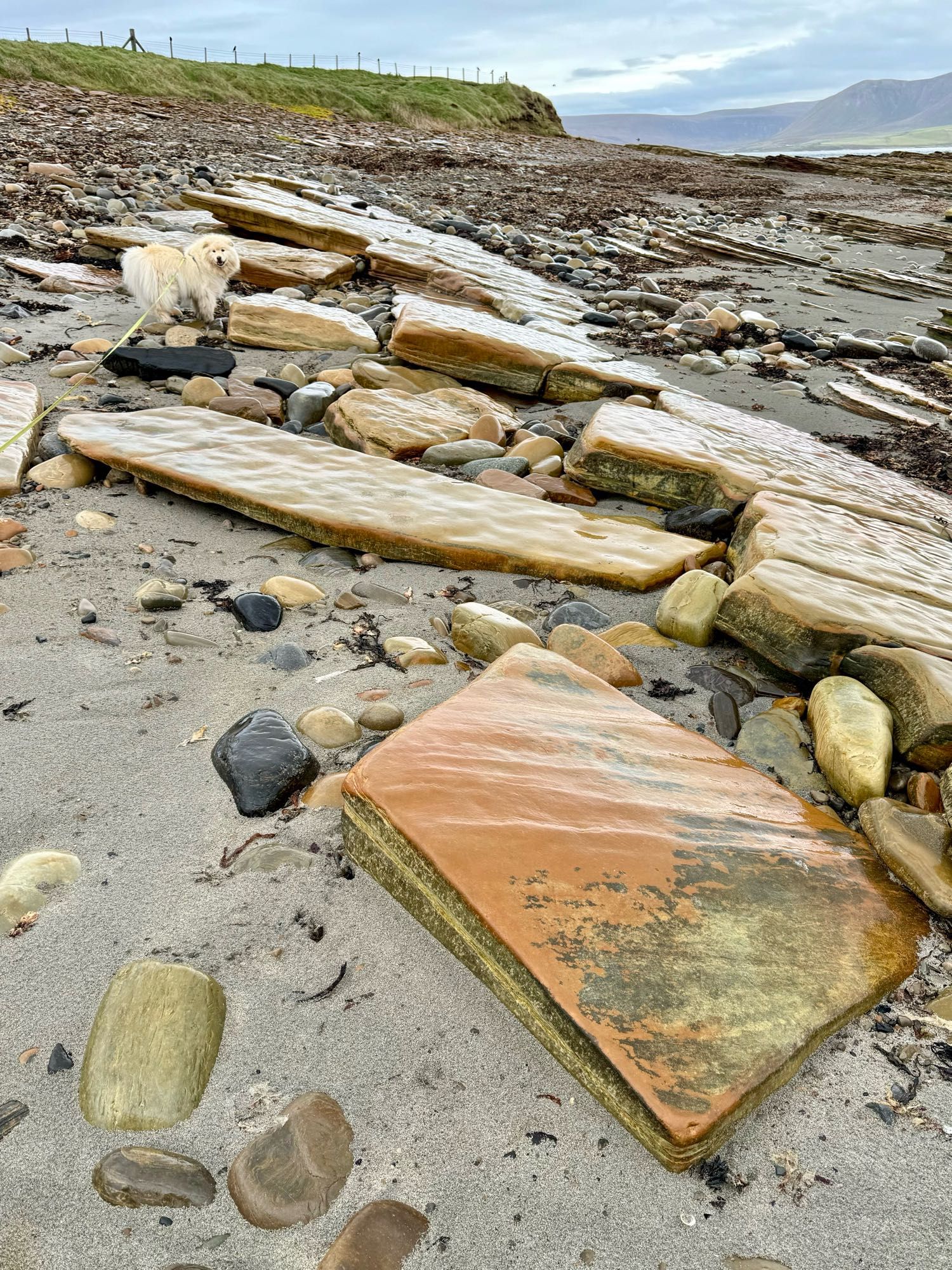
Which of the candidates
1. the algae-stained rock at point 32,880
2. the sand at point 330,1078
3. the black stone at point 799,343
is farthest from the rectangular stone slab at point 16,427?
the black stone at point 799,343

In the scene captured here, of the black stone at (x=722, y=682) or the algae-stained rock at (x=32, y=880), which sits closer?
the algae-stained rock at (x=32, y=880)

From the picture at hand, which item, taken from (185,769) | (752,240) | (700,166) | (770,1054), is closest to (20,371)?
(185,769)

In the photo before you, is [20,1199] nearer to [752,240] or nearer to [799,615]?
[799,615]

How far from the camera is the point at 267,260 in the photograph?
5.57m

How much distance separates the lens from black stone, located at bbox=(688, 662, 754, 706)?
1.91m

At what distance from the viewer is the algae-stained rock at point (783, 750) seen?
166 centimetres

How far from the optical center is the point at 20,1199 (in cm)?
93

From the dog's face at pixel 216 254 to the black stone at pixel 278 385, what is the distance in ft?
A: 4.30

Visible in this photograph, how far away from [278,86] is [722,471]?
1236 inches

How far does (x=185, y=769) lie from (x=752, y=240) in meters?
10.7

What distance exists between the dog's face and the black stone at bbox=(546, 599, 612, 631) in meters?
3.40

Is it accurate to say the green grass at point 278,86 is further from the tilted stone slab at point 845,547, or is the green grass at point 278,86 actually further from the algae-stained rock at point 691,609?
the algae-stained rock at point 691,609

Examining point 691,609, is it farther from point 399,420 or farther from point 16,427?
point 16,427

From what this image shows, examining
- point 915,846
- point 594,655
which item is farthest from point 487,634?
point 915,846
